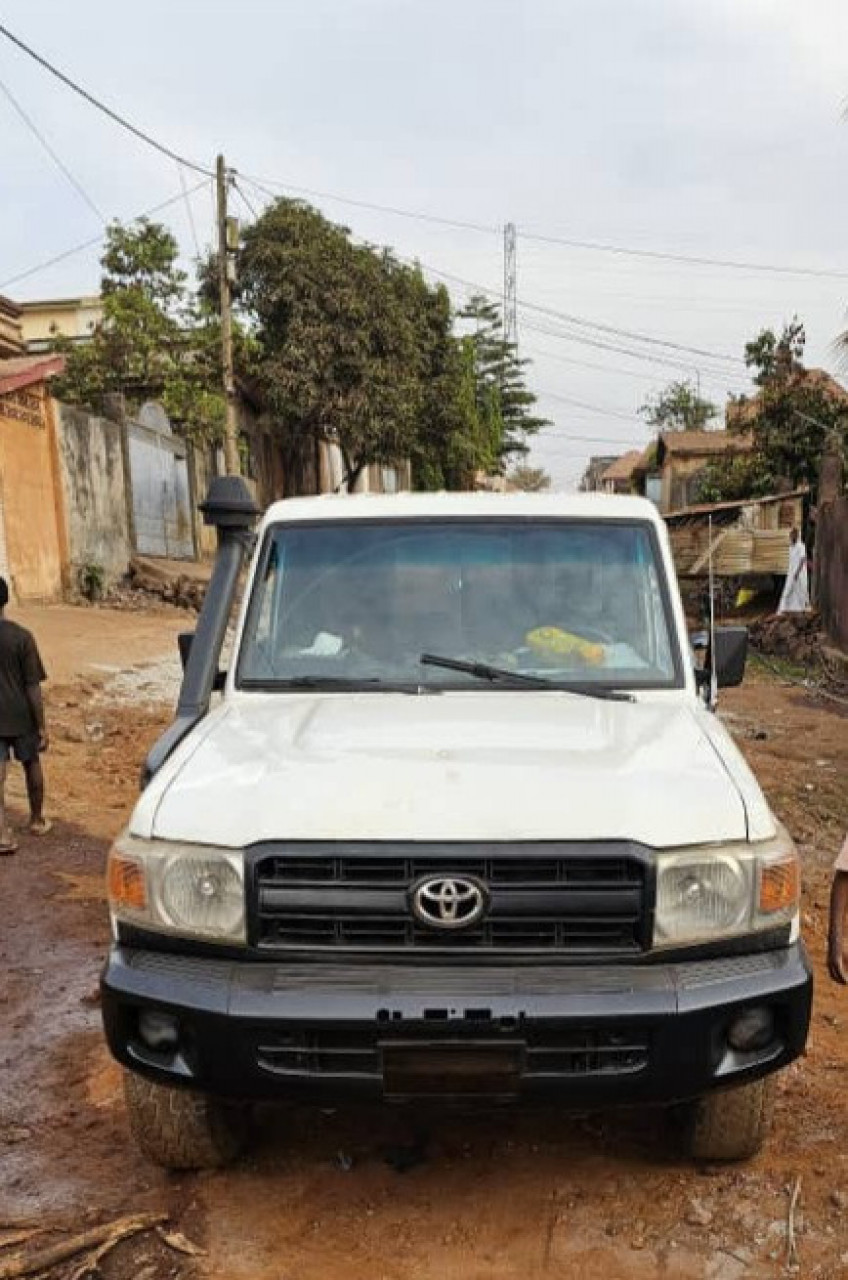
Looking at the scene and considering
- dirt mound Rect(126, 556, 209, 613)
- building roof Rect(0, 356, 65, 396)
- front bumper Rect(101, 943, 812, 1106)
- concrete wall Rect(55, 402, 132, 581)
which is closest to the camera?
front bumper Rect(101, 943, 812, 1106)

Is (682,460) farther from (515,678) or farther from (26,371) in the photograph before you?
(515,678)

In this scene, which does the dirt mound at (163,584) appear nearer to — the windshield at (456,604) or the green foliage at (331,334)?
the green foliage at (331,334)

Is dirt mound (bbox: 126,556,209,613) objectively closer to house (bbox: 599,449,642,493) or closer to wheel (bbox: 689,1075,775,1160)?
wheel (bbox: 689,1075,775,1160)

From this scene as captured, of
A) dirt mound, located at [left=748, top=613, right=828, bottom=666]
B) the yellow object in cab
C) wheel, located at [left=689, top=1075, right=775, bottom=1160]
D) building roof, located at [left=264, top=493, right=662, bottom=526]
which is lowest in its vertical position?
dirt mound, located at [left=748, top=613, right=828, bottom=666]

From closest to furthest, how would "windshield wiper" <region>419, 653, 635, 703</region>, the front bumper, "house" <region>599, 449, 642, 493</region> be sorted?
the front bumper < "windshield wiper" <region>419, 653, 635, 703</region> < "house" <region>599, 449, 642, 493</region>

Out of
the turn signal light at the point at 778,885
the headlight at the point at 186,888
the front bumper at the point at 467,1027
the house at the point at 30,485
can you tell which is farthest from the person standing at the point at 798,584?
the headlight at the point at 186,888

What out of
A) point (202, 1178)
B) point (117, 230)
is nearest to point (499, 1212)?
point (202, 1178)

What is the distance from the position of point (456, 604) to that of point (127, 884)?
1492 mm

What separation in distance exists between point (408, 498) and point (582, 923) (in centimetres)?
194

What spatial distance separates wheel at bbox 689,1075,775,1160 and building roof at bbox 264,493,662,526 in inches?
74.8

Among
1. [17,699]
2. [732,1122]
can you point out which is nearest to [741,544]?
[17,699]

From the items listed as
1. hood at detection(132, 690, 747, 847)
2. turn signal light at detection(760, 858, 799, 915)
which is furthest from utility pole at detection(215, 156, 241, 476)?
turn signal light at detection(760, 858, 799, 915)

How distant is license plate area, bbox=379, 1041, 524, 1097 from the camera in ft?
7.58

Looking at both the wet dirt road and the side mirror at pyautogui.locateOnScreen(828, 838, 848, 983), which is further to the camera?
the side mirror at pyautogui.locateOnScreen(828, 838, 848, 983)
